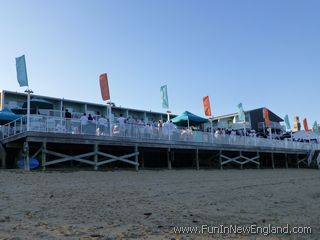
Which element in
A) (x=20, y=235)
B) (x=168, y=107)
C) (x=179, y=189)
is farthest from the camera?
(x=168, y=107)

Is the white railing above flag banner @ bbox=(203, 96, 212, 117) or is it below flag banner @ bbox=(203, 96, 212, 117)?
below

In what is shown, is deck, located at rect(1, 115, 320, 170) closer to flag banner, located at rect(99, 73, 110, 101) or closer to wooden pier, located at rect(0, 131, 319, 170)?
wooden pier, located at rect(0, 131, 319, 170)

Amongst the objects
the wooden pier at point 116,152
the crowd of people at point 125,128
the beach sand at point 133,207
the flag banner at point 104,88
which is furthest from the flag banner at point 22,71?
the beach sand at point 133,207

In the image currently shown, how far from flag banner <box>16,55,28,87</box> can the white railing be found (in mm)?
1579

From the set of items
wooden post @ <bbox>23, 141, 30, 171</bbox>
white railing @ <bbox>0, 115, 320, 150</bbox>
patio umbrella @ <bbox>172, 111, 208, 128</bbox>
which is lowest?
wooden post @ <bbox>23, 141, 30, 171</bbox>

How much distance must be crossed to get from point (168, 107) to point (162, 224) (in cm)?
1828

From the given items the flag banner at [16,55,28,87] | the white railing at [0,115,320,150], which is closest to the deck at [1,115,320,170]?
the white railing at [0,115,320,150]

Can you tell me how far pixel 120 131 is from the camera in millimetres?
21172

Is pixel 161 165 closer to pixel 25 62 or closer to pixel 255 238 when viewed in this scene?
pixel 25 62

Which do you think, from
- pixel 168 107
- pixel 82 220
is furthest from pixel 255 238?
pixel 168 107

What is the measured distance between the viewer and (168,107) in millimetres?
26391

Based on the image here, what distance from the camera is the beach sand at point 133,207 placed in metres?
7.58

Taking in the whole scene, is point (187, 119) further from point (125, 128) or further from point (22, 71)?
point (22, 71)

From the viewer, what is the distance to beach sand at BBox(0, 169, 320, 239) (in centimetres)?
758
